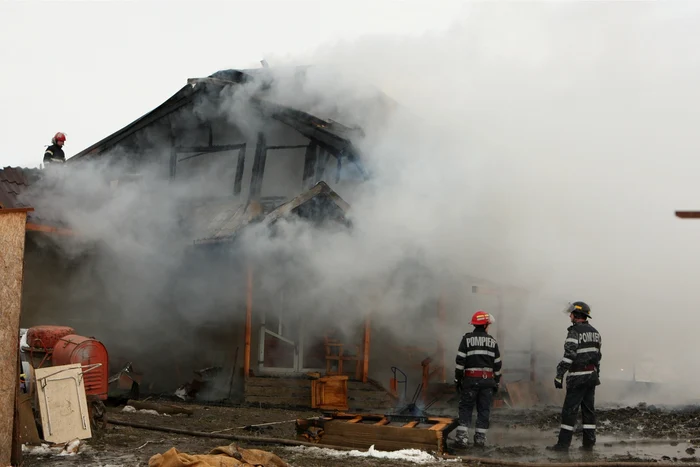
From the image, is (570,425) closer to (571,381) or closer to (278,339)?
(571,381)

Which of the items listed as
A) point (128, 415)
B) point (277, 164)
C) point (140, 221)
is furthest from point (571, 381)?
point (140, 221)

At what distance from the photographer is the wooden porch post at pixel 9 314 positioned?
221 inches

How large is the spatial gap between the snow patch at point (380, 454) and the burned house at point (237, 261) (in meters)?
3.82

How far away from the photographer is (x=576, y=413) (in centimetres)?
794

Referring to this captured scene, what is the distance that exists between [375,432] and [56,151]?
8.04m


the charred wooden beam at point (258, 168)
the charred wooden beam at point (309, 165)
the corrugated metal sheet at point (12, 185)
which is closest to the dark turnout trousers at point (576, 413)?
the charred wooden beam at point (309, 165)

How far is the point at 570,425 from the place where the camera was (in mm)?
7816

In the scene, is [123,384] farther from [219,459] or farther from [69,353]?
[219,459]

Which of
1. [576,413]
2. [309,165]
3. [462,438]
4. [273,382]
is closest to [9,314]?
[462,438]

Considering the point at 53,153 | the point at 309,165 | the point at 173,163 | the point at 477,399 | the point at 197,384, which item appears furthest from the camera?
the point at 173,163

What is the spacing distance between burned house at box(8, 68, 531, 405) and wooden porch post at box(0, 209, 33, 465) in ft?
16.1

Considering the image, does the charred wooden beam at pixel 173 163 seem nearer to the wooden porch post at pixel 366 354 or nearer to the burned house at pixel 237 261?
the burned house at pixel 237 261

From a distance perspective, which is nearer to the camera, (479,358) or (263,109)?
(479,358)

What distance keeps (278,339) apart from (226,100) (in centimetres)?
460
